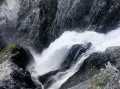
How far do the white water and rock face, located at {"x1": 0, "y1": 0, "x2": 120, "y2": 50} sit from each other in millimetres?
803

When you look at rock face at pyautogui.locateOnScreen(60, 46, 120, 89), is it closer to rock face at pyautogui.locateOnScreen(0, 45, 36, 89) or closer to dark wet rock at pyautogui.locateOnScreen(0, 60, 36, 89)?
dark wet rock at pyautogui.locateOnScreen(0, 60, 36, 89)

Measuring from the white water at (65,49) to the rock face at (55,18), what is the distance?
2.63 feet

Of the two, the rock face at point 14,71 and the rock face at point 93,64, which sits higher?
the rock face at point 14,71

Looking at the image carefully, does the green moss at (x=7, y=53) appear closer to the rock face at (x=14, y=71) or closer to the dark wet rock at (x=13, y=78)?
the rock face at (x=14, y=71)

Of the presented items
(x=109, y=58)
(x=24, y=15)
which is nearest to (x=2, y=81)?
(x=109, y=58)

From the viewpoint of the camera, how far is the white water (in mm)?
20203

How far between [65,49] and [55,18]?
15.3 feet

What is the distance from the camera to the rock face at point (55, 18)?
2334 centimetres

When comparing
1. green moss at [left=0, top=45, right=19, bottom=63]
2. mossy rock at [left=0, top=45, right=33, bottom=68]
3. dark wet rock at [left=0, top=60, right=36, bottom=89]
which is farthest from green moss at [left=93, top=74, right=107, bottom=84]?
green moss at [left=0, top=45, right=19, bottom=63]

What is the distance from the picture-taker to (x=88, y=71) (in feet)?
61.1

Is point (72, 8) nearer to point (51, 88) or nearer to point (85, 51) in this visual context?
point (85, 51)

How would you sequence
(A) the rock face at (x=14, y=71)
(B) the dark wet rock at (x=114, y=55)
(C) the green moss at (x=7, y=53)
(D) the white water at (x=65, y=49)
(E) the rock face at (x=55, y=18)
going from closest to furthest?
(B) the dark wet rock at (x=114, y=55) → (A) the rock face at (x=14, y=71) → (D) the white water at (x=65, y=49) → (C) the green moss at (x=7, y=53) → (E) the rock face at (x=55, y=18)

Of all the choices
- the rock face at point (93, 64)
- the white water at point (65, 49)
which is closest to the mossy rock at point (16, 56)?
the white water at point (65, 49)

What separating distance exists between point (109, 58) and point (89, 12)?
7328mm
